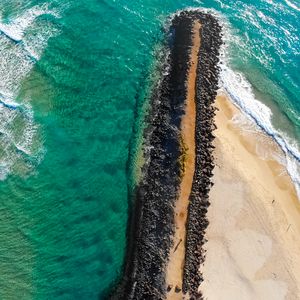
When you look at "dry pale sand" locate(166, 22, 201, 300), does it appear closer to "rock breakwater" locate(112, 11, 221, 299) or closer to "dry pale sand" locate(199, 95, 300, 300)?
"rock breakwater" locate(112, 11, 221, 299)

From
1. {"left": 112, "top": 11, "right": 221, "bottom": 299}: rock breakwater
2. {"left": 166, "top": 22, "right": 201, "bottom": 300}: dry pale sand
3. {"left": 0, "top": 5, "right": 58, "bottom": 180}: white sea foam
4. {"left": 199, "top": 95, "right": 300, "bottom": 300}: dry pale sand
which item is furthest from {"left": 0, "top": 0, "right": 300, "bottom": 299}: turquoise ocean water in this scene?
{"left": 166, "top": 22, "right": 201, "bottom": 300}: dry pale sand

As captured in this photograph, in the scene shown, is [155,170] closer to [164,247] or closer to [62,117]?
[164,247]

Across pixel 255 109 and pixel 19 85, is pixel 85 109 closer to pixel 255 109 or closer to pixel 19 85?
pixel 19 85

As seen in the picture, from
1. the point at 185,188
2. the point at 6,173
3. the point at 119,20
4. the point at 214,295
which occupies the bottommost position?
the point at 6,173

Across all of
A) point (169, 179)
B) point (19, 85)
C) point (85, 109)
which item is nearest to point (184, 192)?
point (169, 179)

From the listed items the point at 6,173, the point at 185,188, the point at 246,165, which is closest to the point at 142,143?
the point at 185,188

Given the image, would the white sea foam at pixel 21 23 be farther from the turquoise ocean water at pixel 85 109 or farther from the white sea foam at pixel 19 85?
the turquoise ocean water at pixel 85 109
